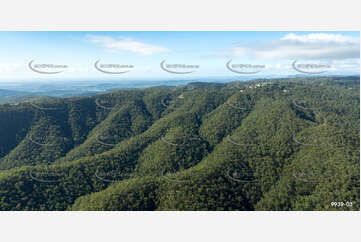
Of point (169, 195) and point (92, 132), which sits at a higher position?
point (169, 195)

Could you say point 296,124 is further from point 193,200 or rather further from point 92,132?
point 92,132

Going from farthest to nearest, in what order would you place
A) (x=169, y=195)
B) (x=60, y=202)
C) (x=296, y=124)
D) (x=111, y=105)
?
(x=111, y=105) → (x=296, y=124) → (x=60, y=202) → (x=169, y=195)

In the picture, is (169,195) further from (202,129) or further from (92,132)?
(92,132)

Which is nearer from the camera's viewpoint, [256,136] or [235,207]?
[235,207]

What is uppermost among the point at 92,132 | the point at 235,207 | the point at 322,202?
the point at 322,202

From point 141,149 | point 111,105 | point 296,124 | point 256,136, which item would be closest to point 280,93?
point 296,124

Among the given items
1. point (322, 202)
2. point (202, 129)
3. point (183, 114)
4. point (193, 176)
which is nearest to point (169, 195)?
point (193, 176)

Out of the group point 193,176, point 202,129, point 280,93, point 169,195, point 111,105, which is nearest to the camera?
point 169,195
